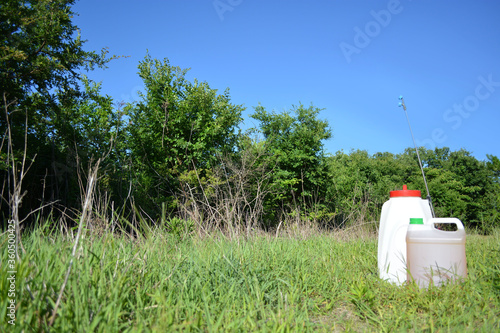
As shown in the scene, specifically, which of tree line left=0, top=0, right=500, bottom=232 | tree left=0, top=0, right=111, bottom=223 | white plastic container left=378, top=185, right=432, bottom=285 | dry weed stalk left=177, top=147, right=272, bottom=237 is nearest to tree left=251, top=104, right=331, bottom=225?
tree line left=0, top=0, right=500, bottom=232

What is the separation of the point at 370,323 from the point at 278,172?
10.4 meters

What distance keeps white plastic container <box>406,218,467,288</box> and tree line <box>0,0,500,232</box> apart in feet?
7.47

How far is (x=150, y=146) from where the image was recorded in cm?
1120

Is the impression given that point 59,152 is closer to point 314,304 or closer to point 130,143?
point 130,143

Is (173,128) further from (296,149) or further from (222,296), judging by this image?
(222,296)

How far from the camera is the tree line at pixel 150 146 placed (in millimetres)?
7008

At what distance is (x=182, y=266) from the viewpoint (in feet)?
8.39

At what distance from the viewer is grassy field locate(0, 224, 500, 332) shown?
1549mm

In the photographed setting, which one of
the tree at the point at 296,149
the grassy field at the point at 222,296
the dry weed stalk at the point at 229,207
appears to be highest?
the tree at the point at 296,149

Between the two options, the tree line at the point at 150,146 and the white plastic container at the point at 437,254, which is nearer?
the white plastic container at the point at 437,254

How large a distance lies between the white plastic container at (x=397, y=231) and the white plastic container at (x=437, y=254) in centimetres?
15

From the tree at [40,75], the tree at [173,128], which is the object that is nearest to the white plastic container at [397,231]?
the tree at [40,75]

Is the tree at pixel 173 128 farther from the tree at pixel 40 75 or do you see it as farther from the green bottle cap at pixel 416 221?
the green bottle cap at pixel 416 221

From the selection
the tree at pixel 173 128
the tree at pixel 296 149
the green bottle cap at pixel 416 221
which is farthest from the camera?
the tree at pixel 296 149
